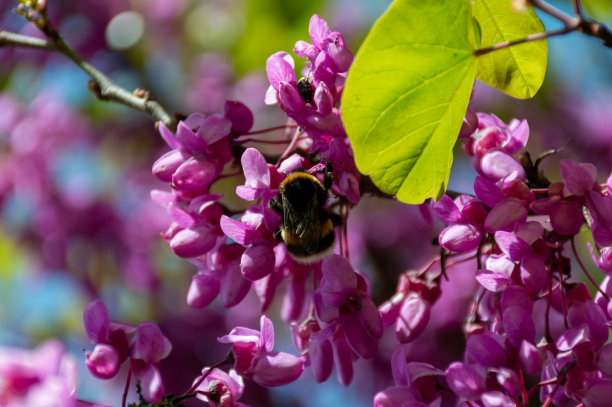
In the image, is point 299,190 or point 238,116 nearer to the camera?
point 299,190

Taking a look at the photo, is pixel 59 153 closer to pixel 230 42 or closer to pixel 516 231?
pixel 230 42

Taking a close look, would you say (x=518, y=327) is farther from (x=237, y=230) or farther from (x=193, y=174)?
(x=193, y=174)

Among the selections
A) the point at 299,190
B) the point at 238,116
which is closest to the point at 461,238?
the point at 299,190

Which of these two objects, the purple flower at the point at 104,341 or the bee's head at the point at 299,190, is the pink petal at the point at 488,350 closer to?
the bee's head at the point at 299,190

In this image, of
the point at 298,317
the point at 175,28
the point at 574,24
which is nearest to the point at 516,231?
the point at 574,24

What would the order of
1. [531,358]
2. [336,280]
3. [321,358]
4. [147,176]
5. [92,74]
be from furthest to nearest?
[147,176], [92,74], [321,358], [336,280], [531,358]

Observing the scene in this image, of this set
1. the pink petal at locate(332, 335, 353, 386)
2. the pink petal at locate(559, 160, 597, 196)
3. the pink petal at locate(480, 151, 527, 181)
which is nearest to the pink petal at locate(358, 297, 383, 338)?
the pink petal at locate(332, 335, 353, 386)

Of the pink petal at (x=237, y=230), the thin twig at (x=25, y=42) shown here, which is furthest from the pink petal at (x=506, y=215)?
the thin twig at (x=25, y=42)

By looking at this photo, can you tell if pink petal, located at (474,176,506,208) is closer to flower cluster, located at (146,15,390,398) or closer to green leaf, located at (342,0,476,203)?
green leaf, located at (342,0,476,203)
